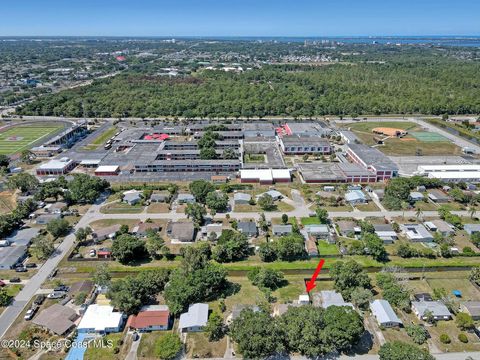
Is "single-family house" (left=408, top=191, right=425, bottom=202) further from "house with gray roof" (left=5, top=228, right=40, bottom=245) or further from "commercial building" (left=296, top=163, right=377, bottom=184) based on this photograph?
"house with gray roof" (left=5, top=228, right=40, bottom=245)

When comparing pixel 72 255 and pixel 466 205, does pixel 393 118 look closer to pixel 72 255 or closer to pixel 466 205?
pixel 466 205

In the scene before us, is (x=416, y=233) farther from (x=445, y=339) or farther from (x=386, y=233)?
(x=445, y=339)

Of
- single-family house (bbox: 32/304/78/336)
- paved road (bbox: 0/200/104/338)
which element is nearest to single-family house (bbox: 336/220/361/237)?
single-family house (bbox: 32/304/78/336)

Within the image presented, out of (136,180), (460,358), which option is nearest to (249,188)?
(136,180)

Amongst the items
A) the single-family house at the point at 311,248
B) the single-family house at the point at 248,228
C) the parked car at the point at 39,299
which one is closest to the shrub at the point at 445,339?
the single-family house at the point at 311,248

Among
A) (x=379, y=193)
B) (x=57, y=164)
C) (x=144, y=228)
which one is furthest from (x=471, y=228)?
(x=57, y=164)
